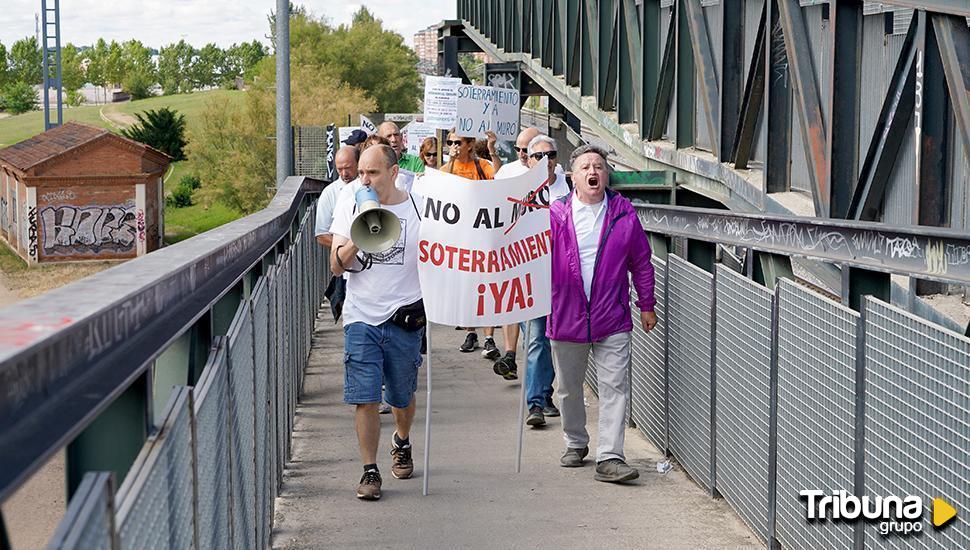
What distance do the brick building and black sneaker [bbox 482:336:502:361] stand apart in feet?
221

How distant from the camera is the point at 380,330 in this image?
822 centimetres

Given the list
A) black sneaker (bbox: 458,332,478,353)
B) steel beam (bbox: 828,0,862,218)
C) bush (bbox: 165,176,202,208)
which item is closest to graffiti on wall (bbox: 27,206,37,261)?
bush (bbox: 165,176,202,208)

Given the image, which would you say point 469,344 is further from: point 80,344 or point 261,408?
point 80,344

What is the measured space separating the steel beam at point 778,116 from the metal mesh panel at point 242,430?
8.28 metres

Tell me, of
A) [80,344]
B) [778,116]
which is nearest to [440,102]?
[778,116]

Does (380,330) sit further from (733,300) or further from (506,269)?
(733,300)

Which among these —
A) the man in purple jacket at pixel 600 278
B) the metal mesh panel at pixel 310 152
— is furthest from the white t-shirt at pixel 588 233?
the metal mesh panel at pixel 310 152

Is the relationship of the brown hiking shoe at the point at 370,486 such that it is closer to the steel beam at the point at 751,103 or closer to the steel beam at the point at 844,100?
the steel beam at the point at 844,100

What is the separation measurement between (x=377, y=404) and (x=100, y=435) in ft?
17.2

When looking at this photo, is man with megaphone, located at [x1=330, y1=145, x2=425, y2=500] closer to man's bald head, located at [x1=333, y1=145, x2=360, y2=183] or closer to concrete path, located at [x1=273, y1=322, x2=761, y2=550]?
concrete path, located at [x1=273, y1=322, x2=761, y2=550]

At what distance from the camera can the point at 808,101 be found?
11.5m

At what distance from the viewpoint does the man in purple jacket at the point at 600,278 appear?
8664 millimetres

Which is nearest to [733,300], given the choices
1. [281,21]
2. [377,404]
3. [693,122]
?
[377,404]

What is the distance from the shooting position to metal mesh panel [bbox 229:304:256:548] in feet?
16.8
